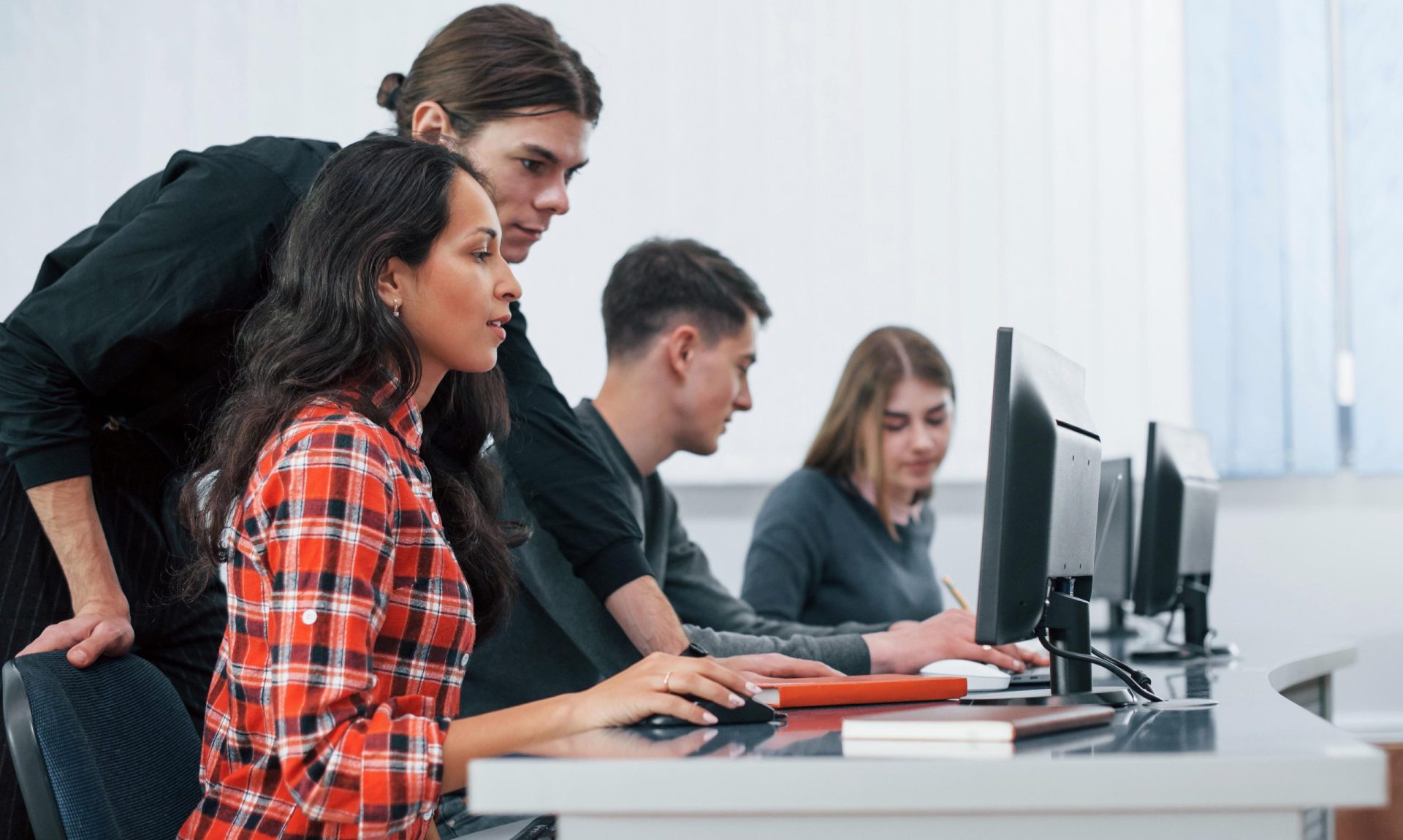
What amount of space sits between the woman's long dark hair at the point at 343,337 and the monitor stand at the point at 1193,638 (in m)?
1.22

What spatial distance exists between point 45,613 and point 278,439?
498mm

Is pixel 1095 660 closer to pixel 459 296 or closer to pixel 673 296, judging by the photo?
pixel 459 296

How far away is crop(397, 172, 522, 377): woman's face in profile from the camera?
114 centimetres

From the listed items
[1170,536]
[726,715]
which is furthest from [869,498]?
[726,715]

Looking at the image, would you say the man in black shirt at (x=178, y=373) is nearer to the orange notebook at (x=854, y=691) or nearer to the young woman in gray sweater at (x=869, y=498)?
the orange notebook at (x=854, y=691)

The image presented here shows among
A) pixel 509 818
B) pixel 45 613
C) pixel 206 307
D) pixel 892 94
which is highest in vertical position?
pixel 892 94

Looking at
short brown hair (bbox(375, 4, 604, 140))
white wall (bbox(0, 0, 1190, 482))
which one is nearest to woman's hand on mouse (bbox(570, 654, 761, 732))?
short brown hair (bbox(375, 4, 604, 140))

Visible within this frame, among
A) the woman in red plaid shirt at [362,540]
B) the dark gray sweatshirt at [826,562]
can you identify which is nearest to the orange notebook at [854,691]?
the woman in red plaid shirt at [362,540]

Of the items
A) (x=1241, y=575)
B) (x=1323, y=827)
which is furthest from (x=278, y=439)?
(x=1241, y=575)

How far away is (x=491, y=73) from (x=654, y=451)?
69 cm

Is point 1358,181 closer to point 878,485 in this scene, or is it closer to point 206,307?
point 878,485

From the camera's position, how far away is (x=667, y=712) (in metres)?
0.91

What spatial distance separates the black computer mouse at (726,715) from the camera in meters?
0.93

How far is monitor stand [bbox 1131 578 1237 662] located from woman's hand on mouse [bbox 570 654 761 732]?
127 centimetres
